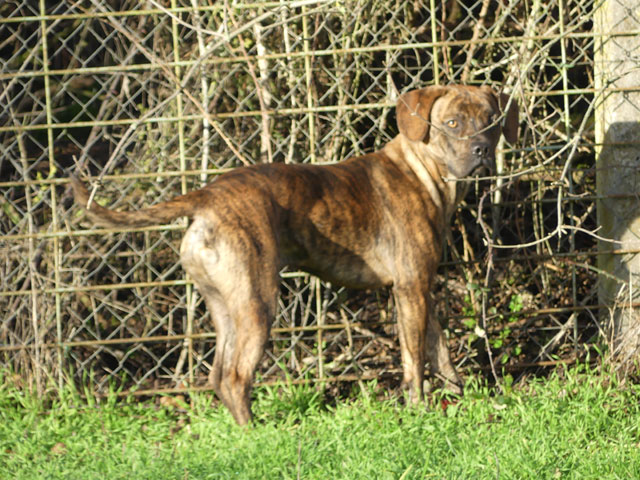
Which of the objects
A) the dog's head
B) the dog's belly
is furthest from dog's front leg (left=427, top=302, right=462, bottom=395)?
the dog's head

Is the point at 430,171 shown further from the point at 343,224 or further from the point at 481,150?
the point at 343,224

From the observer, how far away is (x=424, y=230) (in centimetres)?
479

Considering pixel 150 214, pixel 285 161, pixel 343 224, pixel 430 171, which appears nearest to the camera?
pixel 150 214

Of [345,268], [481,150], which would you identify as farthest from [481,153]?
[345,268]

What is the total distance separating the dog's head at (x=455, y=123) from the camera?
4.74m

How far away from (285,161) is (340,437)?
2.21 meters

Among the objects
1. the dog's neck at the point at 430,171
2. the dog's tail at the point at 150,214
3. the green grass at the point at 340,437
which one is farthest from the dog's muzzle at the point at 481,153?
the dog's tail at the point at 150,214

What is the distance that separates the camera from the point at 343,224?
4.62 meters

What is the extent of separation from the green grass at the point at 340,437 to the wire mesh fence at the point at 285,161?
364 millimetres

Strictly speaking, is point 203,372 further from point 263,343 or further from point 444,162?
point 444,162

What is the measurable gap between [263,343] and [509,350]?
206cm

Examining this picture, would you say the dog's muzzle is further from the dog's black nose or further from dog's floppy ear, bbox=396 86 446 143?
dog's floppy ear, bbox=396 86 446 143

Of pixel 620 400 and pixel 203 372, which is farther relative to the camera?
pixel 203 372

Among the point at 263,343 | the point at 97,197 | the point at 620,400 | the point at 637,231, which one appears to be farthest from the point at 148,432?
the point at 637,231
